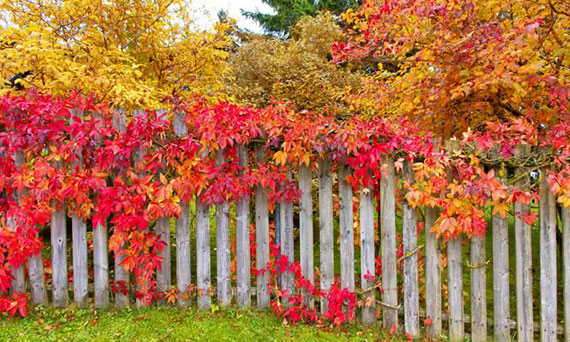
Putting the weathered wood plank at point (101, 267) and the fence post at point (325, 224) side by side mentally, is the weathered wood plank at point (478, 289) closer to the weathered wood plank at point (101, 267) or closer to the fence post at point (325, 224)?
the fence post at point (325, 224)

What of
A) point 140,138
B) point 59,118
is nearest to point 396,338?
point 140,138

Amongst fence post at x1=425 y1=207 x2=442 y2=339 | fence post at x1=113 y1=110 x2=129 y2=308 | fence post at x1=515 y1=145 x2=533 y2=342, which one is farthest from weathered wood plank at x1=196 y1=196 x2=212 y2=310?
fence post at x1=515 y1=145 x2=533 y2=342

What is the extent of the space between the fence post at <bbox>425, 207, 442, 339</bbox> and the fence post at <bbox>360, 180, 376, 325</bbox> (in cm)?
42

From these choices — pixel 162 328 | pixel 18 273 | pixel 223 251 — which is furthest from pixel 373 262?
pixel 18 273

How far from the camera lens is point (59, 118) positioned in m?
3.04

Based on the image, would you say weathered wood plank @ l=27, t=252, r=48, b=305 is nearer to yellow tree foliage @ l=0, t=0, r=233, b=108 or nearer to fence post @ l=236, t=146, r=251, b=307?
yellow tree foliage @ l=0, t=0, r=233, b=108

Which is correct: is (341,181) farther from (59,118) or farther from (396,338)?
(59,118)

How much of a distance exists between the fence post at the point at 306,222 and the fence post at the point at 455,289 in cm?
108

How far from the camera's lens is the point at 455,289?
9.71 feet

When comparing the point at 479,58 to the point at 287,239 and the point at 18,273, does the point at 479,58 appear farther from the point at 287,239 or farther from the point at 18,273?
the point at 18,273

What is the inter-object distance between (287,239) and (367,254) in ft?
2.19

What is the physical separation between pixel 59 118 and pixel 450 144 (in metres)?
3.05

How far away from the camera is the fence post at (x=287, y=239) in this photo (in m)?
3.17

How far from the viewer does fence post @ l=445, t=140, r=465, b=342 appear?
295 centimetres
